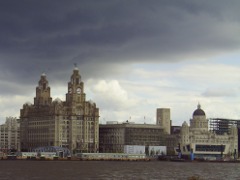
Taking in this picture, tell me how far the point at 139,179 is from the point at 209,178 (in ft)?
63.0

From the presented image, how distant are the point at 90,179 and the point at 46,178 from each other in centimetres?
962

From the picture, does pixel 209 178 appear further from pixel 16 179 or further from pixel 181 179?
pixel 16 179

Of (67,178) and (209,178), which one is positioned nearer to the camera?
(67,178)

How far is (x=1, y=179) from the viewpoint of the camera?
136250 mm

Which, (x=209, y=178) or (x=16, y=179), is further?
(x=209, y=178)

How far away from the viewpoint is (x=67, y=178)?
463ft

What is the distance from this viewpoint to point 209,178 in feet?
495

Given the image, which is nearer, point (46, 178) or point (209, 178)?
point (46, 178)

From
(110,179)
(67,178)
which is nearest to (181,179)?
(110,179)

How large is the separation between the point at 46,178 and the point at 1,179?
32.3 feet

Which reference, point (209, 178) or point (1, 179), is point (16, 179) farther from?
point (209, 178)

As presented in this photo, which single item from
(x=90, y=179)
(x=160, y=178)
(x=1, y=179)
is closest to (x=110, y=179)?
(x=90, y=179)

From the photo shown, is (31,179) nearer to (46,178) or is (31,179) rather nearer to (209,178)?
(46,178)

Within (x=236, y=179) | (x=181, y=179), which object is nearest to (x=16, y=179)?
(x=181, y=179)
